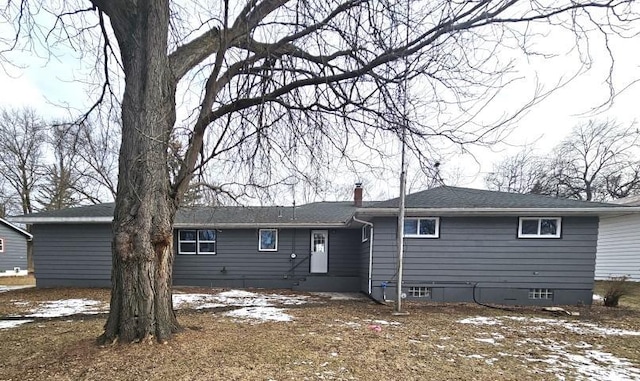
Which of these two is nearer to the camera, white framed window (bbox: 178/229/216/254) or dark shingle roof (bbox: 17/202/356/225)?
dark shingle roof (bbox: 17/202/356/225)

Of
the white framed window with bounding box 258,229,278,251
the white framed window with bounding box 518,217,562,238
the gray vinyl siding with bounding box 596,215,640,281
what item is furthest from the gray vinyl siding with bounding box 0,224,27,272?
the gray vinyl siding with bounding box 596,215,640,281

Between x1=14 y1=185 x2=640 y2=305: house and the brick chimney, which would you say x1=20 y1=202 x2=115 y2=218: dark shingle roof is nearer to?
x1=14 y1=185 x2=640 y2=305: house

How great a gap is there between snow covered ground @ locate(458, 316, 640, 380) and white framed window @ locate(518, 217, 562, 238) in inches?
113

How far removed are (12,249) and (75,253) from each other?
1427cm

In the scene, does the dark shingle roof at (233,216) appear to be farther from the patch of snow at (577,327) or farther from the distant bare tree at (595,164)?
the distant bare tree at (595,164)

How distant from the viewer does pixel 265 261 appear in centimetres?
1307

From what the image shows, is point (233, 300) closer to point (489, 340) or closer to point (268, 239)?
point (268, 239)

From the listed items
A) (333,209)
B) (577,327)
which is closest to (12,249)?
(333,209)

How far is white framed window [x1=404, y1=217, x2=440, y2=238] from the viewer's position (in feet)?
32.4

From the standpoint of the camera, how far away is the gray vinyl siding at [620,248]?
14.2m

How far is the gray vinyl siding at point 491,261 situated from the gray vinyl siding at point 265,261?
10.6 ft

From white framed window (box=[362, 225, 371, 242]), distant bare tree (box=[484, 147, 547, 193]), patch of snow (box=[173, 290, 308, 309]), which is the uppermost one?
distant bare tree (box=[484, 147, 547, 193])

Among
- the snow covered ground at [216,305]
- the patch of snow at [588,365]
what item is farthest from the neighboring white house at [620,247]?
the snow covered ground at [216,305]

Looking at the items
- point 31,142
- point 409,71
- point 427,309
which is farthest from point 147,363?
point 31,142
